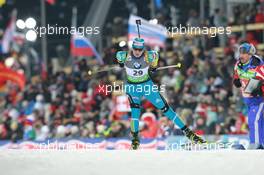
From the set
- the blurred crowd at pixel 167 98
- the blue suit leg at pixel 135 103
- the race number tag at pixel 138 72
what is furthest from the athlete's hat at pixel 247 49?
the blurred crowd at pixel 167 98

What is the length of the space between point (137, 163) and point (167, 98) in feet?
20.8

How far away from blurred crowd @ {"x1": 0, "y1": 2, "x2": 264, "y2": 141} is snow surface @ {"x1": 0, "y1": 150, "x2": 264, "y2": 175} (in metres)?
5.72

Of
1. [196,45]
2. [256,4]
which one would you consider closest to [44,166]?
[196,45]

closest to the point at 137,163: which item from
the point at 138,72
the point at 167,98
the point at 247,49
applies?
the point at 138,72

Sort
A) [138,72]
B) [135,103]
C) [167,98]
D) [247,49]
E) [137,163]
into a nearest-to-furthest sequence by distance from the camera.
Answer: [137,163]
[247,49]
[138,72]
[135,103]
[167,98]

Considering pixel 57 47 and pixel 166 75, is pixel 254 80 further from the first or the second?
pixel 57 47

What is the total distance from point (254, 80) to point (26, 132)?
670 cm

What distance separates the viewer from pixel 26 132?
1720 cm

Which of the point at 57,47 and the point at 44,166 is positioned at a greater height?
the point at 57,47

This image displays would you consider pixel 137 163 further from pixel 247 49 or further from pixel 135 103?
pixel 247 49

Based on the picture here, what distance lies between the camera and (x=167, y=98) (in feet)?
50.3

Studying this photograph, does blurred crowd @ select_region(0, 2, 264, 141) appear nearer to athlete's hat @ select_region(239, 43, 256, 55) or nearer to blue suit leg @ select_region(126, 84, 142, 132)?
blue suit leg @ select_region(126, 84, 142, 132)

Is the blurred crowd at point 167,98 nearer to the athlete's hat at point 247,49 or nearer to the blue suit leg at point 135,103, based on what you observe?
the blue suit leg at point 135,103

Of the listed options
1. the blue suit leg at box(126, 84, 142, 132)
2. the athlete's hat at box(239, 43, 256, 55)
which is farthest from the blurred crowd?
the athlete's hat at box(239, 43, 256, 55)
